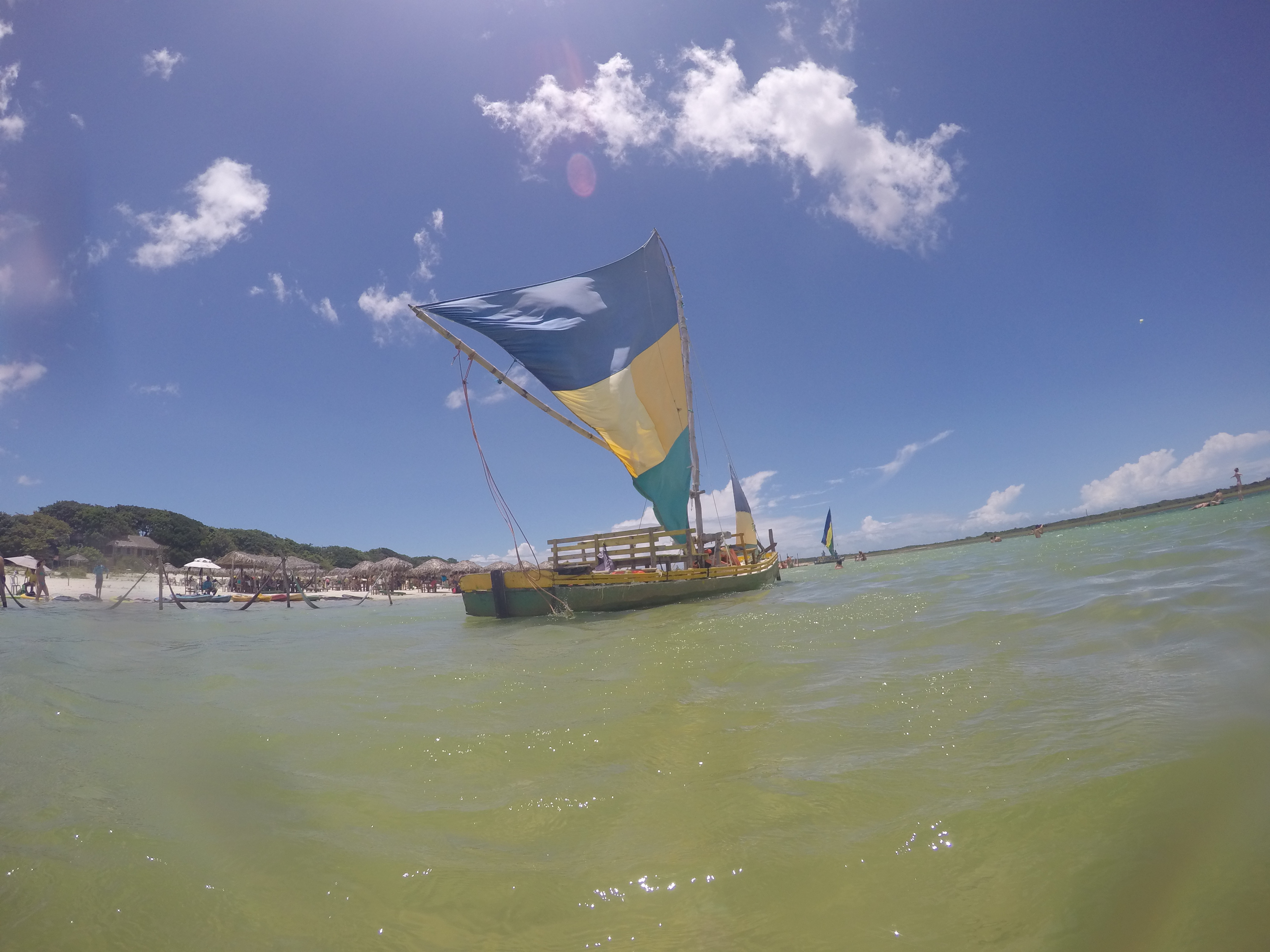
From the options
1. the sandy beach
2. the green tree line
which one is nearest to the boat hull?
the sandy beach

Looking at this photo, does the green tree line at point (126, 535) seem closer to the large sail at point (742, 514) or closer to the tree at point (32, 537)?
the tree at point (32, 537)

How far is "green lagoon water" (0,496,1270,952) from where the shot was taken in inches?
67.2

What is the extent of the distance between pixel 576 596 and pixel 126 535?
64.5m

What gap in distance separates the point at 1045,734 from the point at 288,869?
3431 millimetres

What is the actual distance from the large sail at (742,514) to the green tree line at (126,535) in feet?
143

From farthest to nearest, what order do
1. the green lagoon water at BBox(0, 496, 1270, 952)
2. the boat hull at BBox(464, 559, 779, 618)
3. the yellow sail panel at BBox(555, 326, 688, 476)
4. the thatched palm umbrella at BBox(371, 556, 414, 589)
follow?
the thatched palm umbrella at BBox(371, 556, 414, 589), the yellow sail panel at BBox(555, 326, 688, 476), the boat hull at BBox(464, 559, 779, 618), the green lagoon water at BBox(0, 496, 1270, 952)

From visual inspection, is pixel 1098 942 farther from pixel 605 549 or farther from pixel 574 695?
pixel 605 549

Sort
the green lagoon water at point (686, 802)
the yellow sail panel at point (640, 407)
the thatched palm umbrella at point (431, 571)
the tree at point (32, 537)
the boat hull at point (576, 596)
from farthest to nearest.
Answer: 1. the thatched palm umbrella at point (431, 571)
2. the tree at point (32, 537)
3. the yellow sail panel at point (640, 407)
4. the boat hull at point (576, 596)
5. the green lagoon water at point (686, 802)

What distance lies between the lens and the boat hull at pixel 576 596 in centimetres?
1335

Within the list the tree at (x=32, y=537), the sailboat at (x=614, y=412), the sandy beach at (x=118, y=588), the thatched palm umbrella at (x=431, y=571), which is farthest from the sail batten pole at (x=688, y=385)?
the tree at (x=32, y=537)

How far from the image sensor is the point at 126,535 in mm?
55812

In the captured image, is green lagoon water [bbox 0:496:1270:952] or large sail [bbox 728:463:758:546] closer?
green lagoon water [bbox 0:496:1270:952]

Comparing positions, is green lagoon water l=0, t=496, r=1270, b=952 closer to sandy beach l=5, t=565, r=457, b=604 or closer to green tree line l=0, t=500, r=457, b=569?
sandy beach l=5, t=565, r=457, b=604

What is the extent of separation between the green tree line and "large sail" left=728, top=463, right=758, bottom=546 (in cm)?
4366
